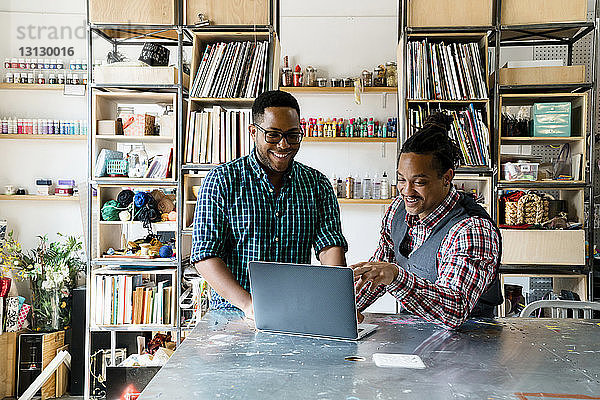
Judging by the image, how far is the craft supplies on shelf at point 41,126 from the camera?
16.6 ft

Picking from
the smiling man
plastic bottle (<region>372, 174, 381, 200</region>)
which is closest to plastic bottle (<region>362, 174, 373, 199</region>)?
plastic bottle (<region>372, 174, 381, 200</region>)

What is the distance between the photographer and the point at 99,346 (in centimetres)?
434

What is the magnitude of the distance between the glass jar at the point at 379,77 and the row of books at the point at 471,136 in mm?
1537

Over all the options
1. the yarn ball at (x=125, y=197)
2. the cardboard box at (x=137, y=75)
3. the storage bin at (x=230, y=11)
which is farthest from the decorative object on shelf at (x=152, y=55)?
the yarn ball at (x=125, y=197)

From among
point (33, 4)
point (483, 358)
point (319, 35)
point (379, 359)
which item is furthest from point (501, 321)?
point (33, 4)

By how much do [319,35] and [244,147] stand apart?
2.07m

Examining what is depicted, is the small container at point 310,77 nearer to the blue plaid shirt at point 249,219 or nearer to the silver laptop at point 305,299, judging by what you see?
the blue plaid shirt at point 249,219

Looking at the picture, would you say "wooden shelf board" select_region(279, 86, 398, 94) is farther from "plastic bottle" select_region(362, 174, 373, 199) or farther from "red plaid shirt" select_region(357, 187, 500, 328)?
"red plaid shirt" select_region(357, 187, 500, 328)

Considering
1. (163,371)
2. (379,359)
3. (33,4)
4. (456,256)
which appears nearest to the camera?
(163,371)

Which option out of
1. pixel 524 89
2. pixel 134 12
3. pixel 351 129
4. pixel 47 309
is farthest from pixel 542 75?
pixel 47 309

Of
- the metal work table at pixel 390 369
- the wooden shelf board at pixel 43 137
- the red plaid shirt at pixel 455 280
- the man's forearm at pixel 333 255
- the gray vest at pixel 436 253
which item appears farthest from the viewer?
the wooden shelf board at pixel 43 137

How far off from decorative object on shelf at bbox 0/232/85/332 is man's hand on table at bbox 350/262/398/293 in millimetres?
3340

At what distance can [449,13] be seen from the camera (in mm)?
3641

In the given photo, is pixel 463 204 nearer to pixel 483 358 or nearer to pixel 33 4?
pixel 483 358
